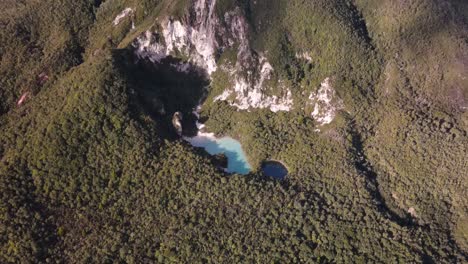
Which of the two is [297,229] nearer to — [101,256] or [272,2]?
[101,256]

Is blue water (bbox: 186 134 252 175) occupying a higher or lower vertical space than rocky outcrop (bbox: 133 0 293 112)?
lower

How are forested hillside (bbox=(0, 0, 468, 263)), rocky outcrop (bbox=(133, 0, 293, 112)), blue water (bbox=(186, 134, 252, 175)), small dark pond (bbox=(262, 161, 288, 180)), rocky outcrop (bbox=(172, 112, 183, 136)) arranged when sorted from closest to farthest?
forested hillside (bbox=(0, 0, 468, 263)) < small dark pond (bbox=(262, 161, 288, 180)) < blue water (bbox=(186, 134, 252, 175)) < rocky outcrop (bbox=(172, 112, 183, 136)) < rocky outcrop (bbox=(133, 0, 293, 112))

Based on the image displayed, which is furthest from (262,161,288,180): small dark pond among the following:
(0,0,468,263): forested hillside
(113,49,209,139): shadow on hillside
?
(113,49,209,139): shadow on hillside

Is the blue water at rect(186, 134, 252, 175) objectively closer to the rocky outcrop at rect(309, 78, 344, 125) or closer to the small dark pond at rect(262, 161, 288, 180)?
the small dark pond at rect(262, 161, 288, 180)

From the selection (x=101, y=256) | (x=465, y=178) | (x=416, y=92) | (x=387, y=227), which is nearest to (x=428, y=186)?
(x=465, y=178)

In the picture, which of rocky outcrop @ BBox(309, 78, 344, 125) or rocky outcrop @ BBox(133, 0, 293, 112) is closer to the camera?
rocky outcrop @ BBox(309, 78, 344, 125)

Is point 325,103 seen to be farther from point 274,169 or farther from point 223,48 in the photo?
point 223,48
